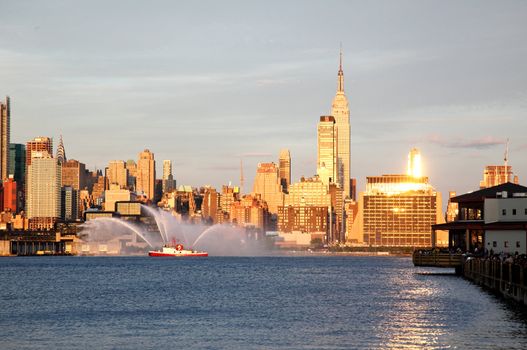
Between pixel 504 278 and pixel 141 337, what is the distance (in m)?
37.1

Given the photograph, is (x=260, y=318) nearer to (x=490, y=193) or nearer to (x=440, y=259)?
(x=440, y=259)

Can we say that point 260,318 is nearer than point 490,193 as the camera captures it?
Yes

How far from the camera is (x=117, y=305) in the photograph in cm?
8469

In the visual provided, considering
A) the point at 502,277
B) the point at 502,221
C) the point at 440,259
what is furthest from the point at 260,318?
the point at 440,259

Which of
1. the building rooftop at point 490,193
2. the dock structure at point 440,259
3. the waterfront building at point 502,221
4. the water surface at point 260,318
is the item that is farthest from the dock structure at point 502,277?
the building rooftop at point 490,193

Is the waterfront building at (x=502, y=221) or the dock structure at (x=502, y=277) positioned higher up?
the waterfront building at (x=502, y=221)

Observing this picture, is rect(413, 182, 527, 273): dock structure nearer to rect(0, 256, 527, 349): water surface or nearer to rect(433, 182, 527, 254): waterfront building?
rect(433, 182, 527, 254): waterfront building

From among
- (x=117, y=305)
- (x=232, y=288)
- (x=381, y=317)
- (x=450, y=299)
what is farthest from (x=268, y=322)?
(x=232, y=288)

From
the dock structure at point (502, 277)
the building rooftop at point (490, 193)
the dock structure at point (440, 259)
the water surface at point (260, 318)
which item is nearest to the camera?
the water surface at point (260, 318)

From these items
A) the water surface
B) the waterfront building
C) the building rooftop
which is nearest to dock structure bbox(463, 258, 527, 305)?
the water surface

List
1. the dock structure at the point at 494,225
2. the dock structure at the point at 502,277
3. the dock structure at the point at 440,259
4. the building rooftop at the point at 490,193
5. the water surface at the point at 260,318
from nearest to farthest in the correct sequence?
the water surface at the point at 260,318
the dock structure at the point at 502,277
the dock structure at the point at 494,225
the building rooftop at the point at 490,193
the dock structure at the point at 440,259

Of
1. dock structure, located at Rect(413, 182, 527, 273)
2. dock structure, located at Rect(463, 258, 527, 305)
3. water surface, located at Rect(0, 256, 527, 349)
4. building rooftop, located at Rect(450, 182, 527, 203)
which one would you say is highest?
building rooftop, located at Rect(450, 182, 527, 203)

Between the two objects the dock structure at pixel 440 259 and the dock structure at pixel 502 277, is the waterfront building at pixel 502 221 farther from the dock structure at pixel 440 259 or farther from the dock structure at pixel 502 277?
the dock structure at pixel 502 277

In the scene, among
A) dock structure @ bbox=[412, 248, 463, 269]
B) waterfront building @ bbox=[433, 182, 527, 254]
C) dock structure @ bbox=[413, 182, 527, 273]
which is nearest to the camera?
waterfront building @ bbox=[433, 182, 527, 254]
